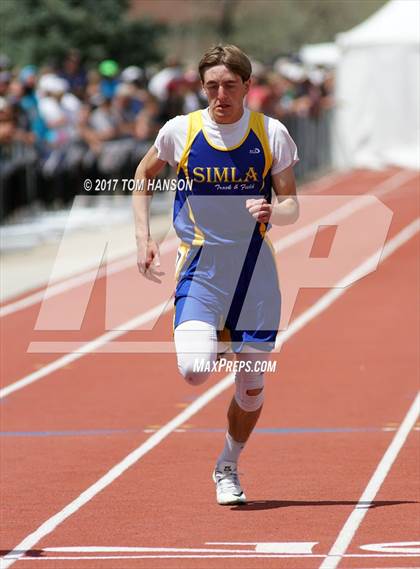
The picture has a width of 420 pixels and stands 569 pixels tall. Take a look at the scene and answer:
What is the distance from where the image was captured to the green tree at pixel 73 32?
39062 millimetres

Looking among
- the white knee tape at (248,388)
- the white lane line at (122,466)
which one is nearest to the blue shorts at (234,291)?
the white knee tape at (248,388)

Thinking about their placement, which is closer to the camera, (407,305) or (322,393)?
(322,393)

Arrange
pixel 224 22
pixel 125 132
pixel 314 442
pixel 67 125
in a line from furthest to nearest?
pixel 224 22, pixel 125 132, pixel 67 125, pixel 314 442

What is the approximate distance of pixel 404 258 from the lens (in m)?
21.5

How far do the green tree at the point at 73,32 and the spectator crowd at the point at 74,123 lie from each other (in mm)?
8924

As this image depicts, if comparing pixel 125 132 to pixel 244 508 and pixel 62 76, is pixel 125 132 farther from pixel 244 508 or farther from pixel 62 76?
pixel 244 508

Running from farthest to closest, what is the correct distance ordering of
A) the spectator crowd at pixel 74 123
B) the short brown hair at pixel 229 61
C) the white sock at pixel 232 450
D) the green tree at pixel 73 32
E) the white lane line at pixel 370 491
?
the green tree at pixel 73 32 < the spectator crowd at pixel 74 123 < the white sock at pixel 232 450 < the short brown hair at pixel 229 61 < the white lane line at pixel 370 491

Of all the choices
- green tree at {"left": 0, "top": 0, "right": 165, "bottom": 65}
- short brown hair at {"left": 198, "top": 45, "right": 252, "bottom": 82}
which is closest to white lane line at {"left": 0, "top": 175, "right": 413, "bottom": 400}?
short brown hair at {"left": 198, "top": 45, "right": 252, "bottom": 82}

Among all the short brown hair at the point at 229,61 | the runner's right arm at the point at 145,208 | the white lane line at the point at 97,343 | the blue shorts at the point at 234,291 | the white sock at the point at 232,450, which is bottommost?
the white sock at the point at 232,450

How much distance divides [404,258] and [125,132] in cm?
638

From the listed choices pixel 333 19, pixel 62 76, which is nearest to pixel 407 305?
pixel 62 76

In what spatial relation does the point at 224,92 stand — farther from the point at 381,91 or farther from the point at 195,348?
the point at 381,91

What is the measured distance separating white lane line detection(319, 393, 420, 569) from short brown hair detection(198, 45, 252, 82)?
7.28 feet

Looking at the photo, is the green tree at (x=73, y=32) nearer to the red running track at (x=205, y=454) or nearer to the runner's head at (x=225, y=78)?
the red running track at (x=205, y=454)
